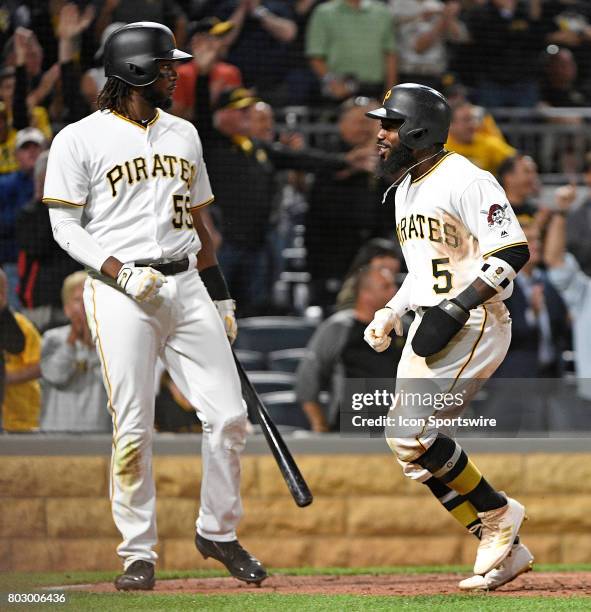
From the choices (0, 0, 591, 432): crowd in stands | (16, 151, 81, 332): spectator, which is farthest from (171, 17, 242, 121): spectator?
(16, 151, 81, 332): spectator

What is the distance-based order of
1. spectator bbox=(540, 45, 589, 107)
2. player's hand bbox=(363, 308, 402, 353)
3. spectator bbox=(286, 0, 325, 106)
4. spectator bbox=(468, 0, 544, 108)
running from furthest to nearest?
1. spectator bbox=(540, 45, 589, 107)
2. spectator bbox=(468, 0, 544, 108)
3. spectator bbox=(286, 0, 325, 106)
4. player's hand bbox=(363, 308, 402, 353)

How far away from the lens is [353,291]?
21.6ft

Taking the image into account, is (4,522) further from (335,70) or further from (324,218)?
(335,70)

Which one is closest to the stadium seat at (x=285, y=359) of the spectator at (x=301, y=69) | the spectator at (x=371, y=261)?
the spectator at (x=371, y=261)

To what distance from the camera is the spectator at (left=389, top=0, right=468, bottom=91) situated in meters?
7.77

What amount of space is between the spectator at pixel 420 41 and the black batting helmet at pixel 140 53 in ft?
10.8

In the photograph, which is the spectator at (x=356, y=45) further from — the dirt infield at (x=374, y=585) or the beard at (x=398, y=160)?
the dirt infield at (x=374, y=585)

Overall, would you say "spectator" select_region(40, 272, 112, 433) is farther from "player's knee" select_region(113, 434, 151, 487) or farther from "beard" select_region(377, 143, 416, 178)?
"beard" select_region(377, 143, 416, 178)

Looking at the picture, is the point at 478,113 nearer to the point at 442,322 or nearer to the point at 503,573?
the point at 442,322

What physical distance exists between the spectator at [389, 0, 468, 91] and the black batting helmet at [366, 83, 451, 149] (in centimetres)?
320

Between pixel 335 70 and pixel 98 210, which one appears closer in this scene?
pixel 98 210

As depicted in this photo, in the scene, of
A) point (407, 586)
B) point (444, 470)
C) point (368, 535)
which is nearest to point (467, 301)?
point (444, 470)

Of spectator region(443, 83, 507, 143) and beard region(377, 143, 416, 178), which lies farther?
spectator region(443, 83, 507, 143)

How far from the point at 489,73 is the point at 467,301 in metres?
3.98
